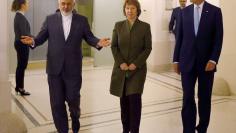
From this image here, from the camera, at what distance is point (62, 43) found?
148 inches

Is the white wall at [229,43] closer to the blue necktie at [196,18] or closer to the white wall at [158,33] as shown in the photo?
the white wall at [158,33]

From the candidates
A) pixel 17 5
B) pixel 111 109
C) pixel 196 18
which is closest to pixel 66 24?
pixel 196 18

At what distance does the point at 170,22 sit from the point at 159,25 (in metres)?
0.40

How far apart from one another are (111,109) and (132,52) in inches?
71.9

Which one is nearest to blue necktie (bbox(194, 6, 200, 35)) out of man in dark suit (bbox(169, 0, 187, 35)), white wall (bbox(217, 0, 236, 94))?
white wall (bbox(217, 0, 236, 94))

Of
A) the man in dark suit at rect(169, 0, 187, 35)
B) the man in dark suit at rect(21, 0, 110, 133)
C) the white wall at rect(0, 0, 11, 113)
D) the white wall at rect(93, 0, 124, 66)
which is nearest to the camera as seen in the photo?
the man in dark suit at rect(21, 0, 110, 133)

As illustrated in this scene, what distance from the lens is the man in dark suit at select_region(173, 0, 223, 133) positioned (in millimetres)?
3873

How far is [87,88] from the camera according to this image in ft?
22.9

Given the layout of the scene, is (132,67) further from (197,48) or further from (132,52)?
(197,48)

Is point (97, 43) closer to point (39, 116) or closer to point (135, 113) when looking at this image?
point (135, 113)

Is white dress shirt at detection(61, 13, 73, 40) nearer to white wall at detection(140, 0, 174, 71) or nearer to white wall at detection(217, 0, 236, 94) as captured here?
white wall at detection(217, 0, 236, 94)

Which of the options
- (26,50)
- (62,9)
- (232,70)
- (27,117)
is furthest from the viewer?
(232,70)

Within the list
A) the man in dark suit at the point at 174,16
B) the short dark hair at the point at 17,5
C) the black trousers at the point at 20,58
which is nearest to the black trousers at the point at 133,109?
the black trousers at the point at 20,58

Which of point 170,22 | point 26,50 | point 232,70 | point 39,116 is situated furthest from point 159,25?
point 39,116
